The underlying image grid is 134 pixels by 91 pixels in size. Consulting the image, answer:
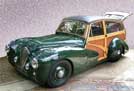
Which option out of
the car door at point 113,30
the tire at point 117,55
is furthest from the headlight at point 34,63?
the tire at point 117,55

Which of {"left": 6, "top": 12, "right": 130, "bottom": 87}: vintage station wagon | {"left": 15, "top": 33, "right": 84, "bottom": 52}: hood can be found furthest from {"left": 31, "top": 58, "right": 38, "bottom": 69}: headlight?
{"left": 15, "top": 33, "right": 84, "bottom": 52}: hood

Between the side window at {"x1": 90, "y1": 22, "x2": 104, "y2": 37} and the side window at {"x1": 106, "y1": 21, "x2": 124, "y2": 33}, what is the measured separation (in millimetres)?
276

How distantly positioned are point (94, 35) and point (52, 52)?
140cm

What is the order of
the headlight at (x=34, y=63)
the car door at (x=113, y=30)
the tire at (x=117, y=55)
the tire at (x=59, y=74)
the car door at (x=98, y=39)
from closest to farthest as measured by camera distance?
A: 1. the headlight at (x=34, y=63)
2. the tire at (x=59, y=74)
3. the car door at (x=98, y=39)
4. the car door at (x=113, y=30)
5. the tire at (x=117, y=55)

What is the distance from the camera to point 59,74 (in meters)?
4.63

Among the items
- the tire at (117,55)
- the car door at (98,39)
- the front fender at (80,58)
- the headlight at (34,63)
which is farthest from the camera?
the tire at (117,55)

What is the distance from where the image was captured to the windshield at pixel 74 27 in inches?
212

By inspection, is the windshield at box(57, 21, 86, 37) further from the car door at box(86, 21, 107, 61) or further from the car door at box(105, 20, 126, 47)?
the car door at box(105, 20, 126, 47)

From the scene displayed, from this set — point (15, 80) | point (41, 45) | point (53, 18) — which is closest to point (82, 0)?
point (53, 18)

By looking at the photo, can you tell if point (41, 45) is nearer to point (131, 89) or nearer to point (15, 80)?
point (15, 80)

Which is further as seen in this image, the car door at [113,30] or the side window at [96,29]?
the car door at [113,30]

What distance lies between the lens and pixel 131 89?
461 cm

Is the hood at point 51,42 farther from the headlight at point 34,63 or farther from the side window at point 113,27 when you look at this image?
the side window at point 113,27

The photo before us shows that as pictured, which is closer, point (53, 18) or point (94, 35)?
point (94, 35)
